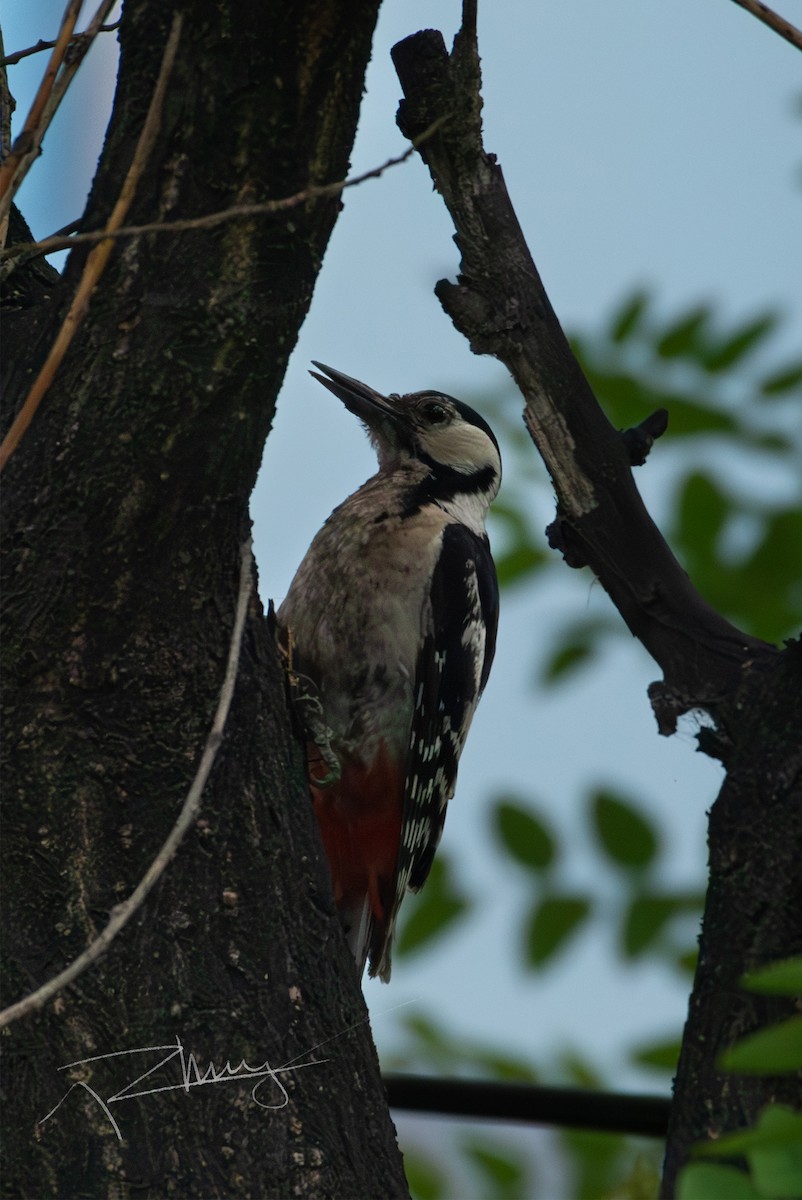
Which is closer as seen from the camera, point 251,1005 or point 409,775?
point 251,1005

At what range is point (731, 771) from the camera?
2.05 meters

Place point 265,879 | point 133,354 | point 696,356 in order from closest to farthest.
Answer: point 133,354
point 265,879
point 696,356

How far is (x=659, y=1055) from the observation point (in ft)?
7.88

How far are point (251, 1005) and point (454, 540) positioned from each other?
1.77 metres

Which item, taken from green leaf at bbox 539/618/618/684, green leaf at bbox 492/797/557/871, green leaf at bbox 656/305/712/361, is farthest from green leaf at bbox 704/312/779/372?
green leaf at bbox 492/797/557/871

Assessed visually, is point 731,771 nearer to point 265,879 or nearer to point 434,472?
point 265,879

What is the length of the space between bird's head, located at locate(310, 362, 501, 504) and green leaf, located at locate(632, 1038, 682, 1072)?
1.86m

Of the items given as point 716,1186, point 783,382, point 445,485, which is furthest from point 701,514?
point 716,1186

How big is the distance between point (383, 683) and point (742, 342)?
1255mm

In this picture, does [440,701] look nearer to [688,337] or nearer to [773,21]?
[688,337]

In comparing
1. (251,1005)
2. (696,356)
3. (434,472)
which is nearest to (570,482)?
(696,356)

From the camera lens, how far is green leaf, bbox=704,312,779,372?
101 inches

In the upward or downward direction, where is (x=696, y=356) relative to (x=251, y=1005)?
upward

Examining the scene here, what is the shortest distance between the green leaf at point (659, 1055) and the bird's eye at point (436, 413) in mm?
2082
